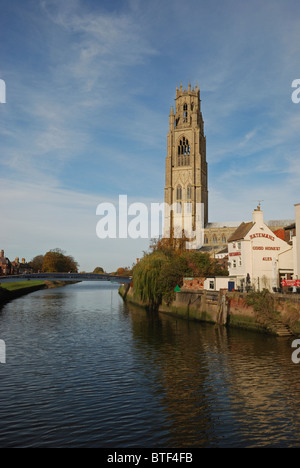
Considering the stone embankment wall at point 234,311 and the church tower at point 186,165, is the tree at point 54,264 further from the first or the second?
the stone embankment wall at point 234,311

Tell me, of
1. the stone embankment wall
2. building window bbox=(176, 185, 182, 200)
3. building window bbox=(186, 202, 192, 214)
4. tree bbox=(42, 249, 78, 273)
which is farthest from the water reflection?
tree bbox=(42, 249, 78, 273)

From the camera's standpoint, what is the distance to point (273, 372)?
21.7m

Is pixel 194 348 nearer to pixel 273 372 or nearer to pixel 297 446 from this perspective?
pixel 273 372

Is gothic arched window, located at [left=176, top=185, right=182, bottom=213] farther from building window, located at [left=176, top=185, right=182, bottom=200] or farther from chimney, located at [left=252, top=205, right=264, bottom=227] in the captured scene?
chimney, located at [left=252, top=205, right=264, bottom=227]

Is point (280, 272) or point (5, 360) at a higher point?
point (280, 272)

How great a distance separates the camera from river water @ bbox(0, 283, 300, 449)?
1366 cm

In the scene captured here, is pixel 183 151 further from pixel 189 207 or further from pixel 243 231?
pixel 243 231

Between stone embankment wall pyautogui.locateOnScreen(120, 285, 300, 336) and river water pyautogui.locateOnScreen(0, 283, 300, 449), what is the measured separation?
4.47 ft

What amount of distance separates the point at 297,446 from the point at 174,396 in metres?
6.51

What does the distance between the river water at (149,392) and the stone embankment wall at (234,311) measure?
4.47 feet

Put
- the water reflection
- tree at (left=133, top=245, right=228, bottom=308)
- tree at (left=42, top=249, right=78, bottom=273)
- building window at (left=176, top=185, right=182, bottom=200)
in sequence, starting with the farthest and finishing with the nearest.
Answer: tree at (left=42, top=249, right=78, bottom=273)
building window at (left=176, top=185, right=182, bottom=200)
tree at (left=133, top=245, right=228, bottom=308)
the water reflection

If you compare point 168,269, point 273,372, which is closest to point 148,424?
point 273,372

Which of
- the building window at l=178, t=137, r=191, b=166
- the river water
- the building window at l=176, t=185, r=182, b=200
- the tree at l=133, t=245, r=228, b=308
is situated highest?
the building window at l=178, t=137, r=191, b=166

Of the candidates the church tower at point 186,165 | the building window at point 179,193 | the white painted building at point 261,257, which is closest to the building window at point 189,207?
the church tower at point 186,165
